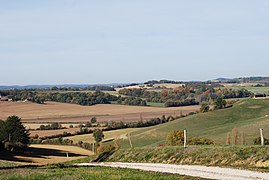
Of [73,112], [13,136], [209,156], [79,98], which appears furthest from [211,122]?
[79,98]

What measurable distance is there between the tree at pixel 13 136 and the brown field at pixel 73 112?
114 ft

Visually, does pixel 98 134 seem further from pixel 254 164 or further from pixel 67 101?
pixel 67 101

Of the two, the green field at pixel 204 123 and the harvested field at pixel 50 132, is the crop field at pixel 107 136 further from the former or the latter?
the harvested field at pixel 50 132

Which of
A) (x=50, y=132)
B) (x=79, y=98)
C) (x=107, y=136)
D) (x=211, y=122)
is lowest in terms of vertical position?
(x=107, y=136)

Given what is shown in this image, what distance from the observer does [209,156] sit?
27.4 meters

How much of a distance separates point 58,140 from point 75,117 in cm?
3441

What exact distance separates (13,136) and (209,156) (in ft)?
174

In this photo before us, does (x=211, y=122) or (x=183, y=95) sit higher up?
(x=183, y=95)

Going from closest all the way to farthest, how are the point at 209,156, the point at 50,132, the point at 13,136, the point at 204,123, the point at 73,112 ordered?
the point at 209,156, the point at 13,136, the point at 204,123, the point at 50,132, the point at 73,112

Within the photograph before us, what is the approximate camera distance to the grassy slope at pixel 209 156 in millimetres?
24922

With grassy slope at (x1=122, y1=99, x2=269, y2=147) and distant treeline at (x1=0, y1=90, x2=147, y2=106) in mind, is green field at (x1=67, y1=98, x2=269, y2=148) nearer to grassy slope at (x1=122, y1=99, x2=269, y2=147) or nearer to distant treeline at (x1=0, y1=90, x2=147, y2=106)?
grassy slope at (x1=122, y1=99, x2=269, y2=147)

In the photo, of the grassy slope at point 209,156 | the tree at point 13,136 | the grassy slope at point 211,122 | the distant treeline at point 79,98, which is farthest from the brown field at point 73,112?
the grassy slope at point 209,156

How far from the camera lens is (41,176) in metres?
19.6

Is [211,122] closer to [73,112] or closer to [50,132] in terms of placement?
[50,132]
